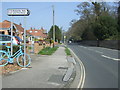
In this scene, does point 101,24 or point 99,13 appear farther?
point 99,13

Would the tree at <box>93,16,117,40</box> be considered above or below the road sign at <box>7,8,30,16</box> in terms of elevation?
above

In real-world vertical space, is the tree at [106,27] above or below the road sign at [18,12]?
above

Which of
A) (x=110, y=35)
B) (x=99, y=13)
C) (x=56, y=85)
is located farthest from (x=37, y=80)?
(x=99, y=13)

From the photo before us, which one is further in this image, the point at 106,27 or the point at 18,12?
the point at 106,27

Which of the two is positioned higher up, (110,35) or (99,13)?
(99,13)

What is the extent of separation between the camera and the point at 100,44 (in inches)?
1959

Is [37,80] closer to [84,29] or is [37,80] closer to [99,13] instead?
[99,13]

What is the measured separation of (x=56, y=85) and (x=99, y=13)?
165 ft

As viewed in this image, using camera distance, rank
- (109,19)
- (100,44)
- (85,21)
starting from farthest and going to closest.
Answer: (85,21)
(100,44)
(109,19)

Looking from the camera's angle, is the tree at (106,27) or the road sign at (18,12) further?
the tree at (106,27)

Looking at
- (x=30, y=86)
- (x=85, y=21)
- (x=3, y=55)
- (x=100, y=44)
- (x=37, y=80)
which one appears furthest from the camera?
(x=85, y=21)

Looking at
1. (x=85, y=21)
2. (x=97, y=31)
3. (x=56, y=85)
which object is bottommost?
(x=56, y=85)

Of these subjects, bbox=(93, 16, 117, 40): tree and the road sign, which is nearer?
the road sign

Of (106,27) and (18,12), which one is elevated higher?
(106,27)
